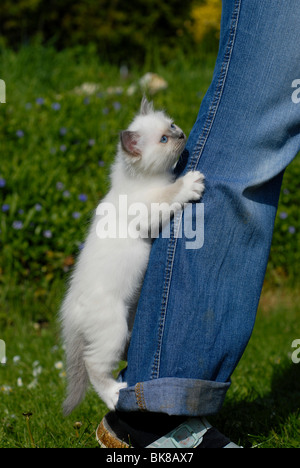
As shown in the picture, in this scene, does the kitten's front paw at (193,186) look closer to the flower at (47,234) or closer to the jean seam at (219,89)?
the jean seam at (219,89)

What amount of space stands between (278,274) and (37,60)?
3829 millimetres

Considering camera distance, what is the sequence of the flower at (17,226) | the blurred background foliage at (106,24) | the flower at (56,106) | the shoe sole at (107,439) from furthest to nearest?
1. the blurred background foliage at (106,24)
2. the flower at (56,106)
3. the flower at (17,226)
4. the shoe sole at (107,439)

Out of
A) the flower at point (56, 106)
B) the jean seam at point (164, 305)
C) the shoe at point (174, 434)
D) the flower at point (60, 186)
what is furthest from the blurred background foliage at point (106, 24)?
the shoe at point (174, 434)

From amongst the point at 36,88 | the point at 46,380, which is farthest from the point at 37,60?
the point at 46,380

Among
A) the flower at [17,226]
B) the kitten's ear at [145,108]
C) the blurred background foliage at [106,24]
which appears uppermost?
the blurred background foliage at [106,24]

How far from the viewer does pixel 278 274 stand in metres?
4.50

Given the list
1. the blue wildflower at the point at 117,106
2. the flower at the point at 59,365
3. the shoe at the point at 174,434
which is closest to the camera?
the shoe at the point at 174,434

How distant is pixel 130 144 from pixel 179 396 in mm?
1015

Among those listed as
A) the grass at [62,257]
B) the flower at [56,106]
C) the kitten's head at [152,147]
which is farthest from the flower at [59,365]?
the flower at [56,106]

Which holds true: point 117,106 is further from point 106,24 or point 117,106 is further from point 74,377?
point 106,24

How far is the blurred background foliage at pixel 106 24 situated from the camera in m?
8.59

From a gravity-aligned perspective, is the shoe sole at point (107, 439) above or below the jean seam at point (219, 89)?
below

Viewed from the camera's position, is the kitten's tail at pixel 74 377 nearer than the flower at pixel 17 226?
Yes

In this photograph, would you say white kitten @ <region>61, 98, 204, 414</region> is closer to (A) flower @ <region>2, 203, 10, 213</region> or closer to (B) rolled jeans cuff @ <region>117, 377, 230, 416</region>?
(B) rolled jeans cuff @ <region>117, 377, 230, 416</region>
